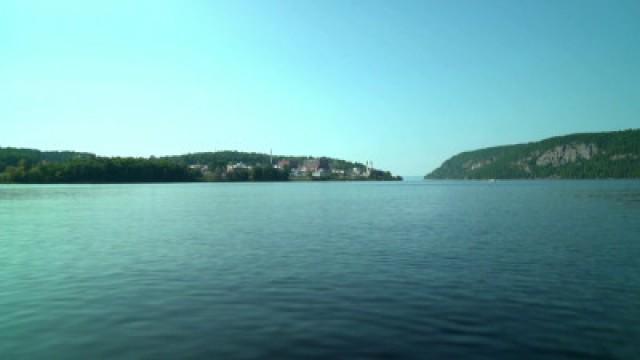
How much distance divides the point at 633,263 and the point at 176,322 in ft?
75.0

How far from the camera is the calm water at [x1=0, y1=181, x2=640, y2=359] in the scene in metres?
12.6

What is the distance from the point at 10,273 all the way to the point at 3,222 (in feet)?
95.0

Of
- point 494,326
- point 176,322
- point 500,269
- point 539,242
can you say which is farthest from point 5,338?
point 539,242

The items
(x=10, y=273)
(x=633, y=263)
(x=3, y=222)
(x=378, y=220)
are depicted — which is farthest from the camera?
(x=378, y=220)

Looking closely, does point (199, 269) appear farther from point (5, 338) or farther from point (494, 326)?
point (494, 326)

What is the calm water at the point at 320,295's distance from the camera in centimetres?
1259

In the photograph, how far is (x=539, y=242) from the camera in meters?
32.9

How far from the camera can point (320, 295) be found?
18266 millimetres

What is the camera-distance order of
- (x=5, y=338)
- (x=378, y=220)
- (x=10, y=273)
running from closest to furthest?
(x=5, y=338), (x=10, y=273), (x=378, y=220)

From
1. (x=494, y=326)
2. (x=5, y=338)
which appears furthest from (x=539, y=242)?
(x=5, y=338)

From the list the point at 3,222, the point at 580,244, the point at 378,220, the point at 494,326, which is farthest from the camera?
the point at 378,220

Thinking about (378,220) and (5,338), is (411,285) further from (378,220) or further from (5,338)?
(378,220)

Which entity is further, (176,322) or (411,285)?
(411,285)

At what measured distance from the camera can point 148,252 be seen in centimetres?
2906
